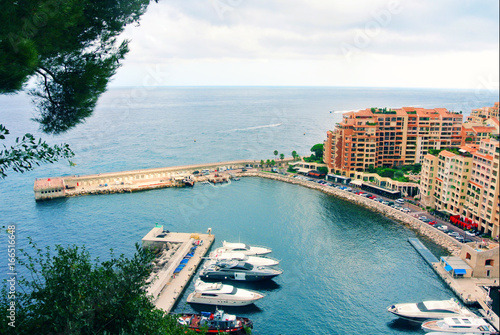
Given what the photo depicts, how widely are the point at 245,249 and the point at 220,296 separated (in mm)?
5048

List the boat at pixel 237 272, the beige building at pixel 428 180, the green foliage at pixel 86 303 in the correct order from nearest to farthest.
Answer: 1. the green foliage at pixel 86 303
2. the boat at pixel 237 272
3. the beige building at pixel 428 180

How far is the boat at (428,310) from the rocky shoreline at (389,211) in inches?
280

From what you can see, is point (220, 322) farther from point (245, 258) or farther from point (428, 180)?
point (428, 180)

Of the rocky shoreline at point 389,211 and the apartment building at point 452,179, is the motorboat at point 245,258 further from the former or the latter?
the apartment building at point 452,179

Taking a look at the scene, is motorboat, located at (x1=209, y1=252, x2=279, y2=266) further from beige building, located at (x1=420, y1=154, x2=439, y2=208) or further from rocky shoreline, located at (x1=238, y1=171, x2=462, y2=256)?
beige building, located at (x1=420, y1=154, x2=439, y2=208)

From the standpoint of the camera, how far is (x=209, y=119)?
9969 cm

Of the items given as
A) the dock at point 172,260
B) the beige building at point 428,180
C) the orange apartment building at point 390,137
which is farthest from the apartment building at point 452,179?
the dock at point 172,260

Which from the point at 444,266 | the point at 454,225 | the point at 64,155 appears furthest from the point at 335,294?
the point at 64,155

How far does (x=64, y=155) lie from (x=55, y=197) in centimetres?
3365

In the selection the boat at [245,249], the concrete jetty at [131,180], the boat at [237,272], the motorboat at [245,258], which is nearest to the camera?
the boat at [237,272]

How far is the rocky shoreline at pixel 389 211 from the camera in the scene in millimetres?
25203

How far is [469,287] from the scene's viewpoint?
20.1 m

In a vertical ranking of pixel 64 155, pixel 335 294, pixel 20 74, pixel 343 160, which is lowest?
pixel 335 294

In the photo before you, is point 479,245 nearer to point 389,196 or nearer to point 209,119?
point 389,196
